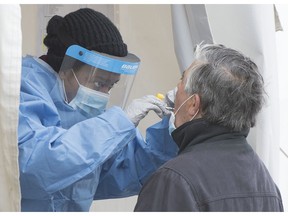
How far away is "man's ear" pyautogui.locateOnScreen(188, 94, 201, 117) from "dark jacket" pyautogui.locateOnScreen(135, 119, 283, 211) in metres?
0.04

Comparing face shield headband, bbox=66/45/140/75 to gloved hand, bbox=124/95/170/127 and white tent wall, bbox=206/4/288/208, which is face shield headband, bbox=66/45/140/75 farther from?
white tent wall, bbox=206/4/288/208

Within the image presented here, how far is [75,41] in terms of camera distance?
1.81 m

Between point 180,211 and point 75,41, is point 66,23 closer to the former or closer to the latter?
point 75,41

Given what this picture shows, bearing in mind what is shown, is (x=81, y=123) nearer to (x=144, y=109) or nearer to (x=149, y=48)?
(x=144, y=109)

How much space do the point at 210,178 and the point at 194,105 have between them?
24 centimetres

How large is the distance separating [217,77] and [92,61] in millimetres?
503

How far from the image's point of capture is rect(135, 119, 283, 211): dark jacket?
4.27 feet

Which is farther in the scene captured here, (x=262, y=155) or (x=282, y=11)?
(x=282, y=11)

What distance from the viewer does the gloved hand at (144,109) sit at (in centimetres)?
174

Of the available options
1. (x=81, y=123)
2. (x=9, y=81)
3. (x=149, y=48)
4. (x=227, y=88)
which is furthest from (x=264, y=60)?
(x=149, y=48)

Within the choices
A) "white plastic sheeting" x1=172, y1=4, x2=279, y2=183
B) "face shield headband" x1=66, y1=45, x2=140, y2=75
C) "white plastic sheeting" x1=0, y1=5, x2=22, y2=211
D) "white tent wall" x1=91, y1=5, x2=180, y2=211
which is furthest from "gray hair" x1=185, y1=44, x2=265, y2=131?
"white tent wall" x1=91, y1=5, x2=180, y2=211

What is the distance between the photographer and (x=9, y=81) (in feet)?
4.13
